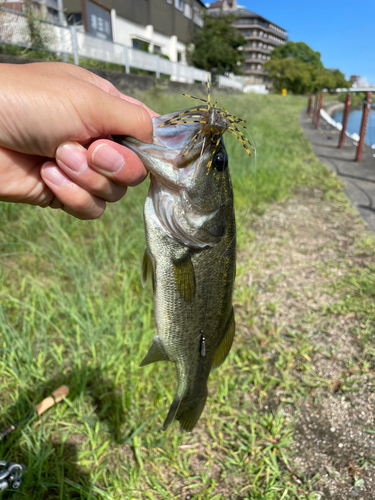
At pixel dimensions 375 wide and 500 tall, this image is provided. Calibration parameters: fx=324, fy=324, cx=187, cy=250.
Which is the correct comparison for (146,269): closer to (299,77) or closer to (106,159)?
(106,159)

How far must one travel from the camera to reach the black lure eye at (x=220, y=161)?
1349 millimetres

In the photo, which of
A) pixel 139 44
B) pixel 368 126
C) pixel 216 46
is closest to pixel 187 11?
pixel 216 46

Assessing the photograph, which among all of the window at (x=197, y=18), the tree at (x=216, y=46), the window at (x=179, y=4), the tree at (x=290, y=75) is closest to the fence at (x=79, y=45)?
the window at (x=179, y=4)

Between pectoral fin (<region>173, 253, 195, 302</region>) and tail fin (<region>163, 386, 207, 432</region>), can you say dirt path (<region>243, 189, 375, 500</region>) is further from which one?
pectoral fin (<region>173, 253, 195, 302</region>)

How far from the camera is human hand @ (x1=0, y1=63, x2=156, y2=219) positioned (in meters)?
1.18

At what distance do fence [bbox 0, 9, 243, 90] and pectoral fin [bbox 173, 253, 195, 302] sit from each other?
410 centimetres

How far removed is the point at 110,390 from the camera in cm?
248

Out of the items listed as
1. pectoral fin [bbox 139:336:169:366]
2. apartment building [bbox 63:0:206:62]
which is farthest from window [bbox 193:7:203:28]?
pectoral fin [bbox 139:336:169:366]

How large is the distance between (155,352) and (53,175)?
38.1 inches

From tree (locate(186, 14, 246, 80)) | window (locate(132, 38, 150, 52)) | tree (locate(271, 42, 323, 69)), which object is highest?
tree (locate(271, 42, 323, 69))

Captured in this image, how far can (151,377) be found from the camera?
2607 mm

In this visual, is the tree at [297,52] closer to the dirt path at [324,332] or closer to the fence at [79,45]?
the fence at [79,45]

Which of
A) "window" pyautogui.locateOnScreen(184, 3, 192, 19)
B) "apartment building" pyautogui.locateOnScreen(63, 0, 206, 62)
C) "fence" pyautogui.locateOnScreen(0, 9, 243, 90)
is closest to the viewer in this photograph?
"fence" pyautogui.locateOnScreen(0, 9, 243, 90)

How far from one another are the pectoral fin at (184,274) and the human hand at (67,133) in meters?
0.40
